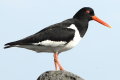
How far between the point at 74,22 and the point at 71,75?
12.6 feet

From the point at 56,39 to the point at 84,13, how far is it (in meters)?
2.23

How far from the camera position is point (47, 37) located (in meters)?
18.7

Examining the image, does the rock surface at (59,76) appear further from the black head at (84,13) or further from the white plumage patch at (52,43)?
the black head at (84,13)

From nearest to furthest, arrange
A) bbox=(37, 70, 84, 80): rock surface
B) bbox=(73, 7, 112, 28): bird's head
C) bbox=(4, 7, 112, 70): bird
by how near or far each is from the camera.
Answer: bbox=(37, 70, 84, 80): rock surface, bbox=(4, 7, 112, 70): bird, bbox=(73, 7, 112, 28): bird's head

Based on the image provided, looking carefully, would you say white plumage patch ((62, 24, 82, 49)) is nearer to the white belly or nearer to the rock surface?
the white belly

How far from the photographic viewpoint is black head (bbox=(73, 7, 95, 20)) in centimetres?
2005

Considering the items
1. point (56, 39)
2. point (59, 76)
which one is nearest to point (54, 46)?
point (56, 39)

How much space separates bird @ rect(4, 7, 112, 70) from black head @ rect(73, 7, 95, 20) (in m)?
0.60

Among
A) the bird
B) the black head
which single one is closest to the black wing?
the bird

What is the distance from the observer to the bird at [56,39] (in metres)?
18.3

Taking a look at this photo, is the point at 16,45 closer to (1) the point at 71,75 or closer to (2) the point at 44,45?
(2) the point at 44,45

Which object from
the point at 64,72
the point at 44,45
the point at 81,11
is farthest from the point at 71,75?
the point at 81,11

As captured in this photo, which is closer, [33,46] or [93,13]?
[33,46]

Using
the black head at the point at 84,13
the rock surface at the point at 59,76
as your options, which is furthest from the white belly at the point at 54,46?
the rock surface at the point at 59,76
